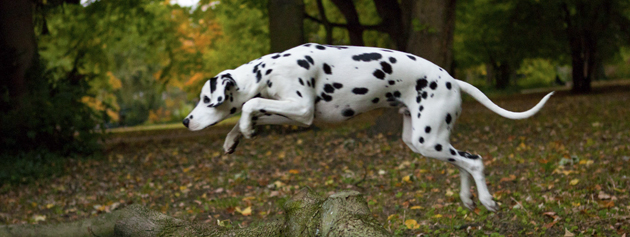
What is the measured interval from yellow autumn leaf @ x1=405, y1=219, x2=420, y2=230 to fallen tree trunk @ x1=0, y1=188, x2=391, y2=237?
206 centimetres

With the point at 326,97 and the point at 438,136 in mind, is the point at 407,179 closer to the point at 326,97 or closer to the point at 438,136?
the point at 438,136

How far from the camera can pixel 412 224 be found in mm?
5746

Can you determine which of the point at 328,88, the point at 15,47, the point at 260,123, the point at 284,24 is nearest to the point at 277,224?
the point at 260,123

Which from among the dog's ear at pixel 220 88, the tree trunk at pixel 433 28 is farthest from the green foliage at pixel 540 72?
the dog's ear at pixel 220 88

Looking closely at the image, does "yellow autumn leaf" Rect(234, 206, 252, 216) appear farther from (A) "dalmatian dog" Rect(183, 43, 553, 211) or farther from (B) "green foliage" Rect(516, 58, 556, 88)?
(B) "green foliage" Rect(516, 58, 556, 88)

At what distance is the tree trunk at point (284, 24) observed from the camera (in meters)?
11.9

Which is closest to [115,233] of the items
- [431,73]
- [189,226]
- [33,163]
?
[189,226]

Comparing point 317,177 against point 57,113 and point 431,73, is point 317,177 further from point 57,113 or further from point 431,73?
point 57,113

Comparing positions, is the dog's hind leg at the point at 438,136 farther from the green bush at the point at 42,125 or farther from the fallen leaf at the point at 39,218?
the green bush at the point at 42,125

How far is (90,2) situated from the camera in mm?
15961

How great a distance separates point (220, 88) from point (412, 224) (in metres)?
3.12

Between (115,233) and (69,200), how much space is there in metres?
4.90

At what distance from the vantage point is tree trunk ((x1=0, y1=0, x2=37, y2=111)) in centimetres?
1209

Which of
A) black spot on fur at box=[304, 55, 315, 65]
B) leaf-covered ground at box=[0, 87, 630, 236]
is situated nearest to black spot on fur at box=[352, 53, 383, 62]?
black spot on fur at box=[304, 55, 315, 65]
